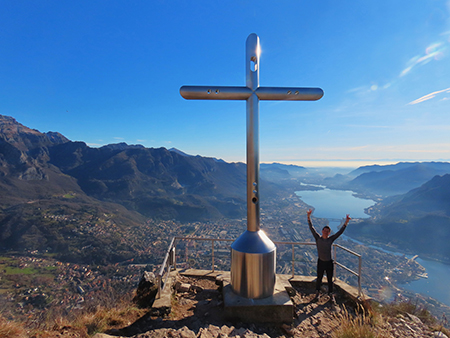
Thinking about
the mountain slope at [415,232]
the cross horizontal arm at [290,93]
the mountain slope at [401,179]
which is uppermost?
the cross horizontal arm at [290,93]

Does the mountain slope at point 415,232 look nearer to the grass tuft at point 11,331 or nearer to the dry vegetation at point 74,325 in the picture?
the dry vegetation at point 74,325

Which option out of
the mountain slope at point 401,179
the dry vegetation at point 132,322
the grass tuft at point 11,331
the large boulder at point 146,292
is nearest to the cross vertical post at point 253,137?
the dry vegetation at point 132,322

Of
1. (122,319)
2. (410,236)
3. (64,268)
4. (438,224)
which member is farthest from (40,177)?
(438,224)

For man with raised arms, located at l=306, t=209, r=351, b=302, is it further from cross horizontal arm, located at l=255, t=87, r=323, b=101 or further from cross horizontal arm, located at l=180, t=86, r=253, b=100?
cross horizontal arm, located at l=180, t=86, r=253, b=100

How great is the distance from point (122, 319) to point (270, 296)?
2895mm

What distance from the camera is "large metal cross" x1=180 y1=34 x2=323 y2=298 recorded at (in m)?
4.17

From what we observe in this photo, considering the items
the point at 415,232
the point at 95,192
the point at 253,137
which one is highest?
the point at 253,137

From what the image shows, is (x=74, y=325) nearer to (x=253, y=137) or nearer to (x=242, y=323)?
(x=242, y=323)

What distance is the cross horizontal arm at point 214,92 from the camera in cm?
427

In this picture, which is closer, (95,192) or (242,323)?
(242,323)

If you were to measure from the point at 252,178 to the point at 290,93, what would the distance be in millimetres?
1964

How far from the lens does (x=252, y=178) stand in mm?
4395

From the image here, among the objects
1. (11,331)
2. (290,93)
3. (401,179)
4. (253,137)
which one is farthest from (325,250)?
(401,179)

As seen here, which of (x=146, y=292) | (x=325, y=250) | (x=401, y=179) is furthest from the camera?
(x=401, y=179)
